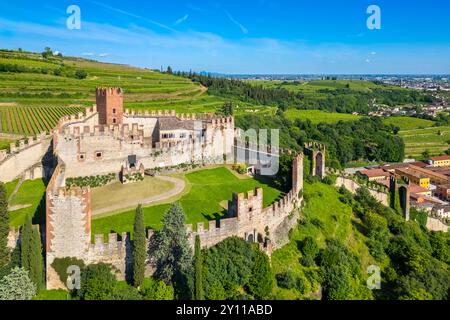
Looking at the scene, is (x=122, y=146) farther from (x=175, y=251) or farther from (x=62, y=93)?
(x=62, y=93)

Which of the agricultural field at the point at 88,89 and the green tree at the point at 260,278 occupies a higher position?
the agricultural field at the point at 88,89

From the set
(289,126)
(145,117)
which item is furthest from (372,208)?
(289,126)

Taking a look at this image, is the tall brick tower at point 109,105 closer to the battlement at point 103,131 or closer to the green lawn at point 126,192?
the battlement at point 103,131

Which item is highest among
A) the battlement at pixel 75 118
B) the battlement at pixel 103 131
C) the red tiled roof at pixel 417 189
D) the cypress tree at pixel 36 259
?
the battlement at pixel 75 118

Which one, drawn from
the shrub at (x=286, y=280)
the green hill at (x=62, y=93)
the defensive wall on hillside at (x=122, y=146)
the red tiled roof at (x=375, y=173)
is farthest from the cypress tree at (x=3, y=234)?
the red tiled roof at (x=375, y=173)

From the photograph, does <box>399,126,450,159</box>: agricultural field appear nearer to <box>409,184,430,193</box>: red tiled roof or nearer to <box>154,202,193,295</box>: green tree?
<box>409,184,430,193</box>: red tiled roof

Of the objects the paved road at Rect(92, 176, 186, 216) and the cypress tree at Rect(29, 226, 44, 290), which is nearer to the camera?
the cypress tree at Rect(29, 226, 44, 290)

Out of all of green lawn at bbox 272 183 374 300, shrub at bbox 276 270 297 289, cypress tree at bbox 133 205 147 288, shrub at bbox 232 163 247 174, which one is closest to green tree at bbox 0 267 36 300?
cypress tree at bbox 133 205 147 288

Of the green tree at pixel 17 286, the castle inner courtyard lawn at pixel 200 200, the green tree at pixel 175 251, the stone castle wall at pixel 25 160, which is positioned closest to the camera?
the green tree at pixel 17 286
